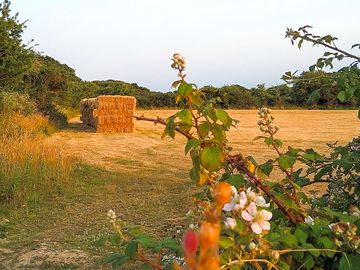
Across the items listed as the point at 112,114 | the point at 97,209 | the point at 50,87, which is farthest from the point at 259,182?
the point at 50,87

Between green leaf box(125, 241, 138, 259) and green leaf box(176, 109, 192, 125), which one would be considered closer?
green leaf box(125, 241, 138, 259)

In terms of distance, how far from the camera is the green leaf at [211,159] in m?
1.44

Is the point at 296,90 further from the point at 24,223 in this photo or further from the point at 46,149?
the point at 46,149

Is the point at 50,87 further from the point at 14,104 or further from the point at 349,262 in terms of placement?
the point at 349,262

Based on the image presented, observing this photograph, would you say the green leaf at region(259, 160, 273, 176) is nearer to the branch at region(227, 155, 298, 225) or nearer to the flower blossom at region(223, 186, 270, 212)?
the branch at region(227, 155, 298, 225)

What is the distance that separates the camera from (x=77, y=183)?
7.14 m

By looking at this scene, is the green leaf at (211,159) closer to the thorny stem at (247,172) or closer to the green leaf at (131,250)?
the thorny stem at (247,172)

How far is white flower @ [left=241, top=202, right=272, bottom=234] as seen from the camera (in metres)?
1.02

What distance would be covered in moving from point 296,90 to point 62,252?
2.45 meters

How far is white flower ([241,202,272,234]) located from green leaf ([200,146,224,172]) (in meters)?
0.41

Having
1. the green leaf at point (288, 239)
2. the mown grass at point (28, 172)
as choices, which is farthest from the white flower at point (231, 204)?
the mown grass at point (28, 172)

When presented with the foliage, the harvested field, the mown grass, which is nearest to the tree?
the harvested field

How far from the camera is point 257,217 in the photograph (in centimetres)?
104

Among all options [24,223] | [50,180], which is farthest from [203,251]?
[50,180]
